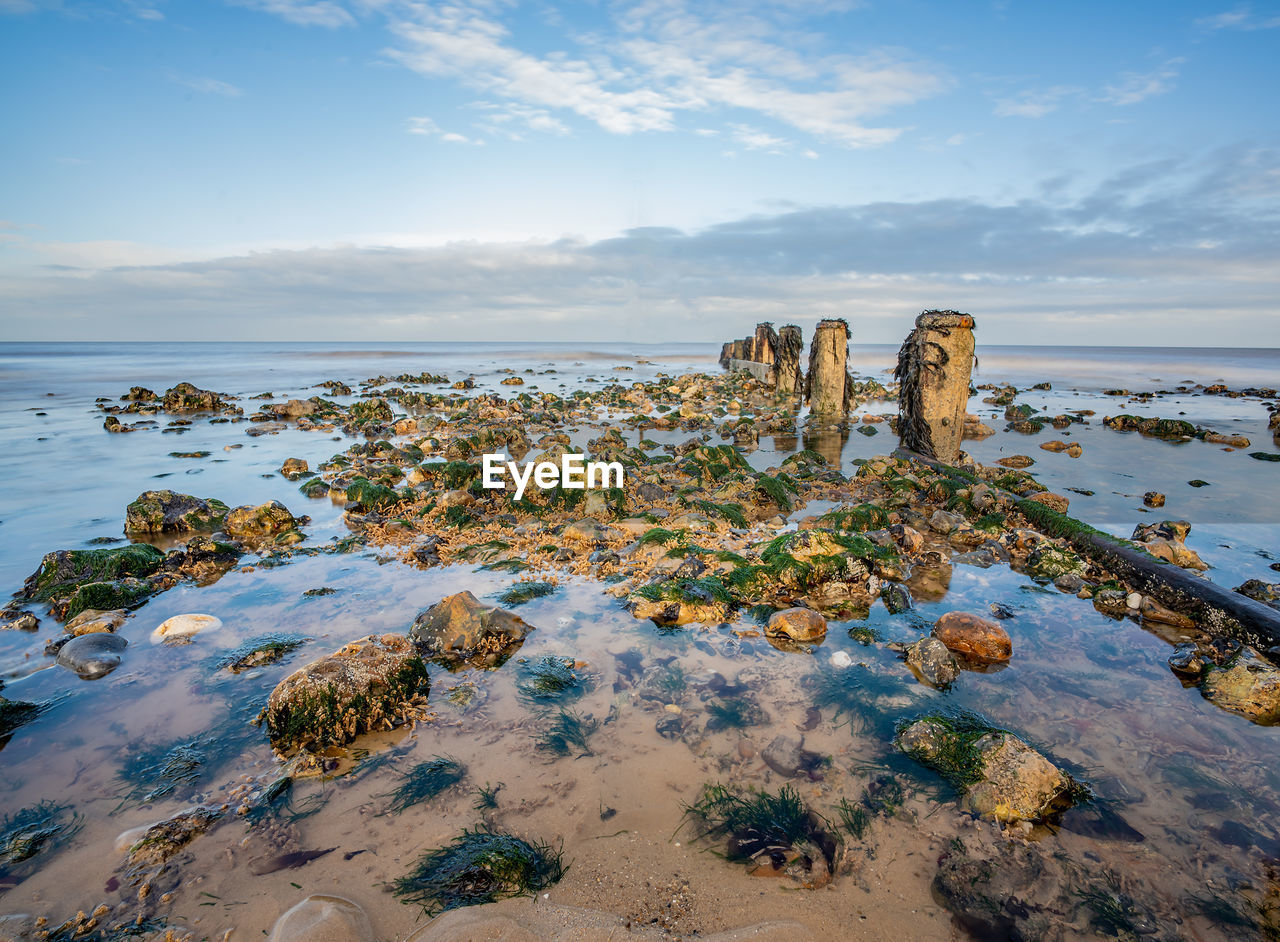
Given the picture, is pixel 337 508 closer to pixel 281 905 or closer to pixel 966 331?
pixel 281 905

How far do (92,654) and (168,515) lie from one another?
4075 mm

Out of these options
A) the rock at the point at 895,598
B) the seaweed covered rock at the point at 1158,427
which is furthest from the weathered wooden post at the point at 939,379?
the seaweed covered rock at the point at 1158,427

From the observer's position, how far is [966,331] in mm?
10625

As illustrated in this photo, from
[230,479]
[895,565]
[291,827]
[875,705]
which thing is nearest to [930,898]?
[875,705]

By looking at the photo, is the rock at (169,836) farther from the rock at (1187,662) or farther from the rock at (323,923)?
the rock at (1187,662)

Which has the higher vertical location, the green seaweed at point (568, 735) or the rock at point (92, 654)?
the green seaweed at point (568, 735)

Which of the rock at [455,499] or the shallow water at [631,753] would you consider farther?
the rock at [455,499]

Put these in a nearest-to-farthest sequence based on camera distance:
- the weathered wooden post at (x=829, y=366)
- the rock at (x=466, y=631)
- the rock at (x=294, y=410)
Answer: the rock at (x=466, y=631), the weathered wooden post at (x=829, y=366), the rock at (x=294, y=410)

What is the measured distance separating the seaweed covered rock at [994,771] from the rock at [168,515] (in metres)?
9.30

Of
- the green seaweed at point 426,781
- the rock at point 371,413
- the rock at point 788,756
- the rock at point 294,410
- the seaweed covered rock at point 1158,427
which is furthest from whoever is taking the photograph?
the rock at point 294,410

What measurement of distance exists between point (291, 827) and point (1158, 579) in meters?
7.69

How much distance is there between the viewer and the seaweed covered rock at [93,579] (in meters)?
5.43

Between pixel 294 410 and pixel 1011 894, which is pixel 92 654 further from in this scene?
pixel 294 410

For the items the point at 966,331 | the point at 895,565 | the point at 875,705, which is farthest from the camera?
the point at 966,331
